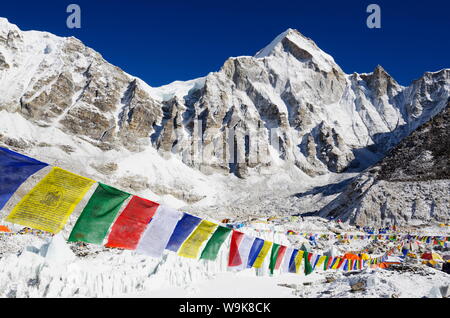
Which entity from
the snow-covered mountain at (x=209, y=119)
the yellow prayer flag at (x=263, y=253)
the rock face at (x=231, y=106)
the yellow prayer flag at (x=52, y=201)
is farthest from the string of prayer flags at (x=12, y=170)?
the rock face at (x=231, y=106)

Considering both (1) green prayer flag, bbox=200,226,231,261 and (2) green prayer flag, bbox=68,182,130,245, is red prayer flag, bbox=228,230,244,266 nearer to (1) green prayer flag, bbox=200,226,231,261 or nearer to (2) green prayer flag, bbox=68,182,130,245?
(1) green prayer flag, bbox=200,226,231,261

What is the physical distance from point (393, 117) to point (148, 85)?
101 meters

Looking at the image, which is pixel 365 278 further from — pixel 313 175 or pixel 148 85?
pixel 148 85

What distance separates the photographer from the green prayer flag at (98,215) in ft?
22.2

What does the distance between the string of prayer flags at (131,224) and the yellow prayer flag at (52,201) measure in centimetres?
116

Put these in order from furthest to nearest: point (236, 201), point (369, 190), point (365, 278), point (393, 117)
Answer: point (393, 117) → point (236, 201) → point (369, 190) → point (365, 278)

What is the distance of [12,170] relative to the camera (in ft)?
20.1

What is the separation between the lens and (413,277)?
11.8 metres

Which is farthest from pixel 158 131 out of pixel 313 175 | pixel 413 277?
pixel 413 277

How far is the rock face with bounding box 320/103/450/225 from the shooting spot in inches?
1790

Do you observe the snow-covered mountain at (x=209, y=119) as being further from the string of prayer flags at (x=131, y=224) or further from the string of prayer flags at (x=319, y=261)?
the string of prayer flags at (x=131, y=224)

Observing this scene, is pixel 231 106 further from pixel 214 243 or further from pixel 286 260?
pixel 214 243

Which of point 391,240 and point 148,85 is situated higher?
point 148,85
